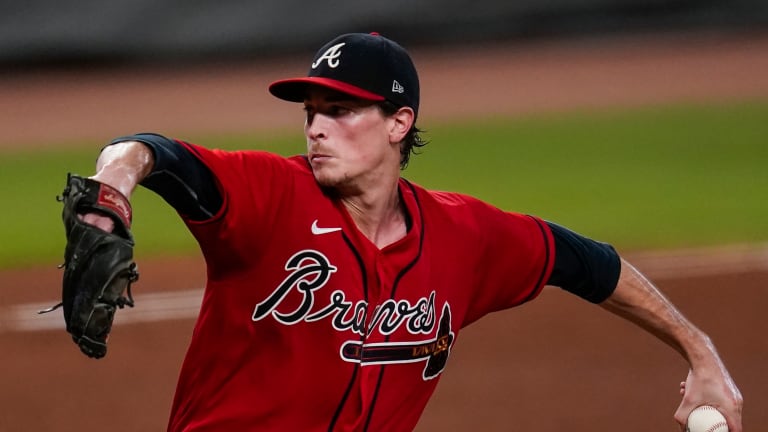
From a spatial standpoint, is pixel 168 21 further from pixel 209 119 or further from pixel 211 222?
pixel 211 222

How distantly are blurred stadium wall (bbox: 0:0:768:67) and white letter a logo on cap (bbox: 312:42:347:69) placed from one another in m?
11.9

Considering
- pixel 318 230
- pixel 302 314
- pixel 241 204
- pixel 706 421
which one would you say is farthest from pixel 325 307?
pixel 706 421

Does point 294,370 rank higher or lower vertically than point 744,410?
higher

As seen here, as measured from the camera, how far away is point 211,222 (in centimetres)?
319

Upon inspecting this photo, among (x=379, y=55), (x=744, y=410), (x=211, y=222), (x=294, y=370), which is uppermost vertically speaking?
(x=379, y=55)

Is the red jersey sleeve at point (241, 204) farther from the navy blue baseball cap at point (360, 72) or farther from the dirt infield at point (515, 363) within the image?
the dirt infield at point (515, 363)

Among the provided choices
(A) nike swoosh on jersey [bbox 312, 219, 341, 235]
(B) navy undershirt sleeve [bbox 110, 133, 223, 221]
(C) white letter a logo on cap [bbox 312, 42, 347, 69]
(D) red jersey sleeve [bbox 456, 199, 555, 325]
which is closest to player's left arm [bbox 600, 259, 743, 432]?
(D) red jersey sleeve [bbox 456, 199, 555, 325]

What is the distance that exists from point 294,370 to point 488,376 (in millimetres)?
3590

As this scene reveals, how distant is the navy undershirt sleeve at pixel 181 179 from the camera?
2972mm

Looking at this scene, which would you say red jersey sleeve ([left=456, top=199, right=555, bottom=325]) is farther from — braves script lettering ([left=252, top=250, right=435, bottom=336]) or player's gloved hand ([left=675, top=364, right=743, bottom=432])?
player's gloved hand ([left=675, top=364, right=743, bottom=432])

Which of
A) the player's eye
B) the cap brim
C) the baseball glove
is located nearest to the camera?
the baseball glove

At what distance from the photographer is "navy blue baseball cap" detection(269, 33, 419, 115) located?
3531mm

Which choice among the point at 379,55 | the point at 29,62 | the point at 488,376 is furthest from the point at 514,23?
the point at 379,55

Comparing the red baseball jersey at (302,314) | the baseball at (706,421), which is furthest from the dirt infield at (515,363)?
the red baseball jersey at (302,314)
